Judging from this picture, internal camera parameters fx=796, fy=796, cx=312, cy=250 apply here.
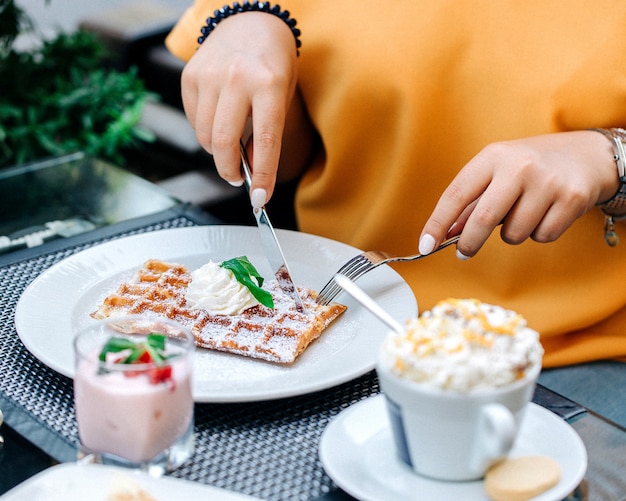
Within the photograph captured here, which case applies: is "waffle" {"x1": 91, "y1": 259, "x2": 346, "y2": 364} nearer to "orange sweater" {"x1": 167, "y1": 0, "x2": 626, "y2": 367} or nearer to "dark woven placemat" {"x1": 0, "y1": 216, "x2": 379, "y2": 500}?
"dark woven placemat" {"x1": 0, "y1": 216, "x2": 379, "y2": 500}

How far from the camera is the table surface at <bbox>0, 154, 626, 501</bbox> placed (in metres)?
0.72

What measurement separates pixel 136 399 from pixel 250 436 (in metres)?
0.15

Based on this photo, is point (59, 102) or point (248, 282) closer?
A: point (248, 282)

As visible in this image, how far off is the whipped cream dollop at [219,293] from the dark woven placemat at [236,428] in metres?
0.18

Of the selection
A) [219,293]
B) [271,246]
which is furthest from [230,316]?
[271,246]

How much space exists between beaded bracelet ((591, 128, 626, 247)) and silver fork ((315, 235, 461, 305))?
9.7 inches

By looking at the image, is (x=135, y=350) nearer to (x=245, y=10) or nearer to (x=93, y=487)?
(x=93, y=487)

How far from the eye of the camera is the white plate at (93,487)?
2.09 ft

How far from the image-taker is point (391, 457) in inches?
27.8

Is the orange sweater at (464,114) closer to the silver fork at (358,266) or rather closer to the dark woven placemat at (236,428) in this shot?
the silver fork at (358,266)

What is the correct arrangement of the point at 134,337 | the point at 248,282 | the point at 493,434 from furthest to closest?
1. the point at 248,282
2. the point at 134,337
3. the point at 493,434

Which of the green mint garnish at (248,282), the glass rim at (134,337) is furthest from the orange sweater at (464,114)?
the glass rim at (134,337)

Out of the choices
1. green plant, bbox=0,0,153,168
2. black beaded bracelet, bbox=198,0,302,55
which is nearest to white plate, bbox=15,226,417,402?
black beaded bracelet, bbox=198,0,302,55

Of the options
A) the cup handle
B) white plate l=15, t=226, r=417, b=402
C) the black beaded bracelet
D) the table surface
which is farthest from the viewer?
the black beaded bracelet
